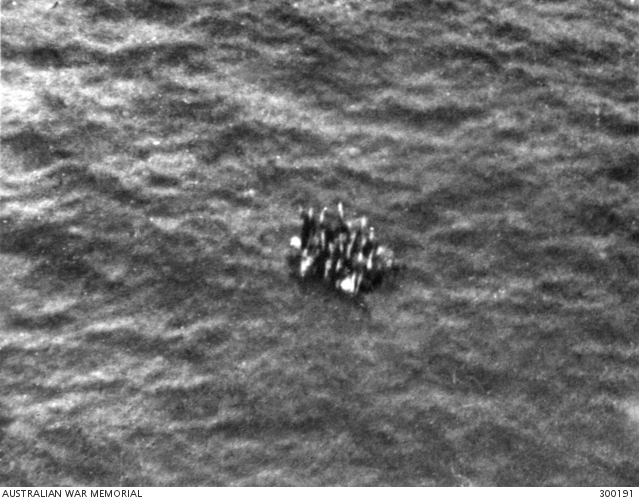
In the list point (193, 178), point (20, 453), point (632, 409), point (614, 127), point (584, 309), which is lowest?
point (20, 453)

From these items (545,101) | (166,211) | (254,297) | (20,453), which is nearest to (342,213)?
(254,297)

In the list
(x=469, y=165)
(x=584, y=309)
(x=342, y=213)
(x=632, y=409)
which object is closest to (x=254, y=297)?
(x=342, y=213)

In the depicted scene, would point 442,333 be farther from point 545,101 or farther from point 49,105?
point 49,105

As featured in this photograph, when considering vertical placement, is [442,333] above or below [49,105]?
below

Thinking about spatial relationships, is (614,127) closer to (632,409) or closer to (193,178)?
(632,409)

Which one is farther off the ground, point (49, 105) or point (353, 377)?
Result: point (49, 105)

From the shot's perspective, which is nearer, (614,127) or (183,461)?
(183,461)
